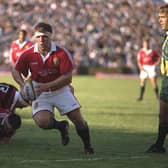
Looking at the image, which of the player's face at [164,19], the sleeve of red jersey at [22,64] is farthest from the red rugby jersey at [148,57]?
the sleeve of red jersey at [22,64]

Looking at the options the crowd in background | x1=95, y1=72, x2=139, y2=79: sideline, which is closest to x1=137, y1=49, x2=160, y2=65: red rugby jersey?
x1=95, y1=72, x2=139, y2=79: sideline

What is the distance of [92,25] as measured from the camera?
46844mm

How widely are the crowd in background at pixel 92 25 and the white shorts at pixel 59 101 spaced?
34.4 meters

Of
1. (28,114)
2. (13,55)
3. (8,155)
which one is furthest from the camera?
(13,55)

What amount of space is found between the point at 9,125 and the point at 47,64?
149cm

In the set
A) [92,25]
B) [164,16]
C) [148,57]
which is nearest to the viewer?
[164,16]

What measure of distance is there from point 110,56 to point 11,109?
3501 centimetres

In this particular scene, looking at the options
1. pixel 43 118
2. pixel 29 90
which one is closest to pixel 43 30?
pixel 29 90

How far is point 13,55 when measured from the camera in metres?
20.5

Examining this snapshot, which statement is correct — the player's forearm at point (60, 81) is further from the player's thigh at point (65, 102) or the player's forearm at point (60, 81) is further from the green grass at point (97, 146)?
the green grass at point (97, 146)

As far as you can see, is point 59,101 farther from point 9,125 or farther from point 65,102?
point 9,125

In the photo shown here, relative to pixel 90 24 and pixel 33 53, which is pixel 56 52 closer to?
pixel 33 53

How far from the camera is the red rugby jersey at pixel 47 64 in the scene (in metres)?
9.42

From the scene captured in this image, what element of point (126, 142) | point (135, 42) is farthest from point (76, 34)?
point (126, 142)
